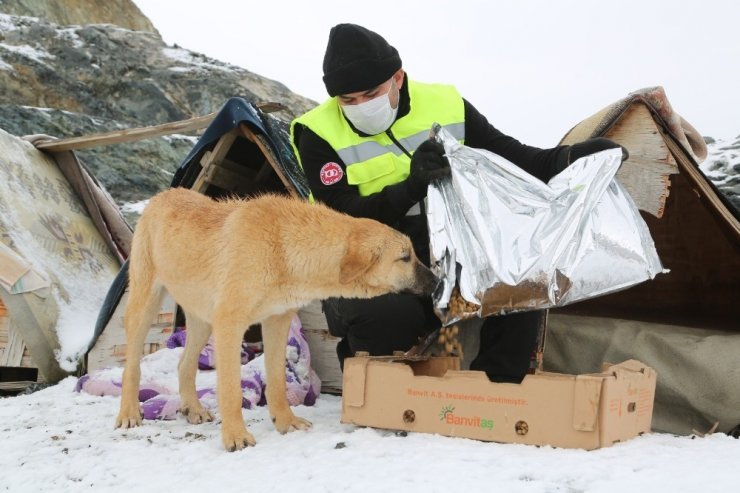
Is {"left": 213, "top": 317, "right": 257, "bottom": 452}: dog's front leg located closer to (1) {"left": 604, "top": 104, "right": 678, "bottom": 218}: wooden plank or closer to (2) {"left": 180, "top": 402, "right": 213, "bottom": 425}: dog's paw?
(2) {"left": 180, "top": 402, "right": 213, "bottom": 425}: dog's paw

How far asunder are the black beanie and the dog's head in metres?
0.82

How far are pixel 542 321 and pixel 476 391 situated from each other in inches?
45.7

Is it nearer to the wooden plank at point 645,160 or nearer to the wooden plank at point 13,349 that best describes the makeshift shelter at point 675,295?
the wooden plank at point 645,160

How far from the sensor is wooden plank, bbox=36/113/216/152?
581 cm

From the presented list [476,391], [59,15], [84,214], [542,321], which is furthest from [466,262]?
[59,15]

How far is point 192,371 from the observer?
383cm

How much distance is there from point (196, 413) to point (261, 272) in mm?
1144

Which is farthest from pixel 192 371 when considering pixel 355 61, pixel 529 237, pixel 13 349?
pixel 13 349

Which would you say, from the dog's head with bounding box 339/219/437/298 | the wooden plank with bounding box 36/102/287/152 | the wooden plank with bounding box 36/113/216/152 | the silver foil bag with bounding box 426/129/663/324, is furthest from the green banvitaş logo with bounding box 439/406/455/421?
the wooden plank with bounding box 36/113/216/152

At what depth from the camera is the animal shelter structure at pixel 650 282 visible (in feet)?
12.6

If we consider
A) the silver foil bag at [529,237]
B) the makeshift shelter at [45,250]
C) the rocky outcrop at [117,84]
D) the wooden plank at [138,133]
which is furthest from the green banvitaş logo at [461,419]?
the rocky outcrop at [117,84]

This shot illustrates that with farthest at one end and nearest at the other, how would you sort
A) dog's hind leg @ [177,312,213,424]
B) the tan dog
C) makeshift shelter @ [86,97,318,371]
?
1. makeshift shelter @ [86,97,318,371]
2. dog's hind leg @ [177,312,213,424]
3. the tan dog

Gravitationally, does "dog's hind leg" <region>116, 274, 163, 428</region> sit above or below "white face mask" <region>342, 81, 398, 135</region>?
below

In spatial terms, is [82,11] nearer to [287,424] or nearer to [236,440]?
[287,424]
